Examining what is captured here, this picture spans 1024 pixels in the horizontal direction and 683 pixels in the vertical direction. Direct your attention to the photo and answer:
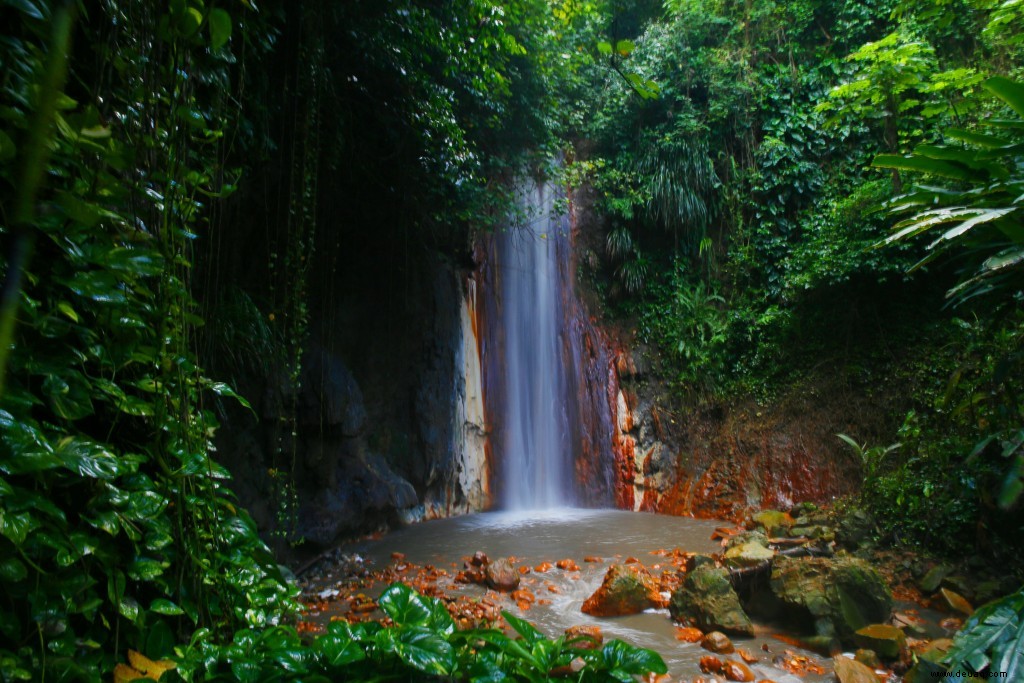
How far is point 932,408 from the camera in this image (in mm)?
6531

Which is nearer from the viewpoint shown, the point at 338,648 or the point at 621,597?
the point at 338,648

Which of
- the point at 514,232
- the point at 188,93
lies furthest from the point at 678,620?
the point at 514,232

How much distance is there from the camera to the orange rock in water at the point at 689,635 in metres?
3.56

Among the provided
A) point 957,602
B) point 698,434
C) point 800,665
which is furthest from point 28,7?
point 698,434

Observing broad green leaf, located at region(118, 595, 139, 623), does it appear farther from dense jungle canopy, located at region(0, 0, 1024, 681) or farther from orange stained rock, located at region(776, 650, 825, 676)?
orange stained rock, located at region(776, 650, 825, 676)

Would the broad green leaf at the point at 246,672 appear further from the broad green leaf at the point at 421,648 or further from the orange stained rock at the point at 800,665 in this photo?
the orange stained rock at the point at 800,665

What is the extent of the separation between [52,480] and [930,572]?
558 centimetres

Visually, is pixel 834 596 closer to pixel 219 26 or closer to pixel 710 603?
pixel 710 603

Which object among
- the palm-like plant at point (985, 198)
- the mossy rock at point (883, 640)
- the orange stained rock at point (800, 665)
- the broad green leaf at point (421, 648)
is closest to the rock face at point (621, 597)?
the orange stained rock at point (800, 665)

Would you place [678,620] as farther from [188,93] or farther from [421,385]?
[421,385]

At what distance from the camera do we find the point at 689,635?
3598mm

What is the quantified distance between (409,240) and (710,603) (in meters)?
5.15

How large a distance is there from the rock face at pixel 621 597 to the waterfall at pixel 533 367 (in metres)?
4.33

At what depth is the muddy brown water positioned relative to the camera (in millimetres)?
3479
